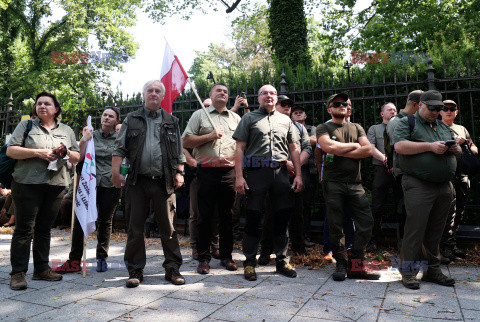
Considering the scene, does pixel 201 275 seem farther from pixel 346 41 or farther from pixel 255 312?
pixel 346 41

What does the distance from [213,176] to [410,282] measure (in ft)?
8.35

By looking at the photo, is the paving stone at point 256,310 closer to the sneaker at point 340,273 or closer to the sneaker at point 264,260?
the sneaker at point 340,273

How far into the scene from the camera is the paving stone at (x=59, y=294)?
360 cm

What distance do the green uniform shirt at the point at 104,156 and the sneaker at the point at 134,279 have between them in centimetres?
132

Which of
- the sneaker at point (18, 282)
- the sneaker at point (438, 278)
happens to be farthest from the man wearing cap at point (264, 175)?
the sneaker at point (18, 282)

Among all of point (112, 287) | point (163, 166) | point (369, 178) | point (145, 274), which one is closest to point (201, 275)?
point (145, 274)

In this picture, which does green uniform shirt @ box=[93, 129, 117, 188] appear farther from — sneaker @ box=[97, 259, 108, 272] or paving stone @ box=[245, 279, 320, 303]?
paving stone @ box=[245, 279, 320, 303]

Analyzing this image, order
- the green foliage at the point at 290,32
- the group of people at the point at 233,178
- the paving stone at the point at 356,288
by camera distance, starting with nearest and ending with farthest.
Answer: the paving stone at the point at 356,288 → the group of people at the point at 233,178 → the green foliage at the point at 290,32

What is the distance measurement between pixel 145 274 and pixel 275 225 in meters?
1.72

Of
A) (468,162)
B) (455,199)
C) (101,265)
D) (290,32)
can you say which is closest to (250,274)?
(101,265)

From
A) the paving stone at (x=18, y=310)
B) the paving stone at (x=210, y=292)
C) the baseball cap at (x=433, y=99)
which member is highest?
the baseball cap at (x=433, y=99)

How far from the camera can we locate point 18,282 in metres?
4.04

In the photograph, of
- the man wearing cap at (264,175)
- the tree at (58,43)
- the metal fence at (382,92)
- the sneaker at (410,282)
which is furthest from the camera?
the tree at (58,43)

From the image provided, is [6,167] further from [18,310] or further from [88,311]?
[88,311]
